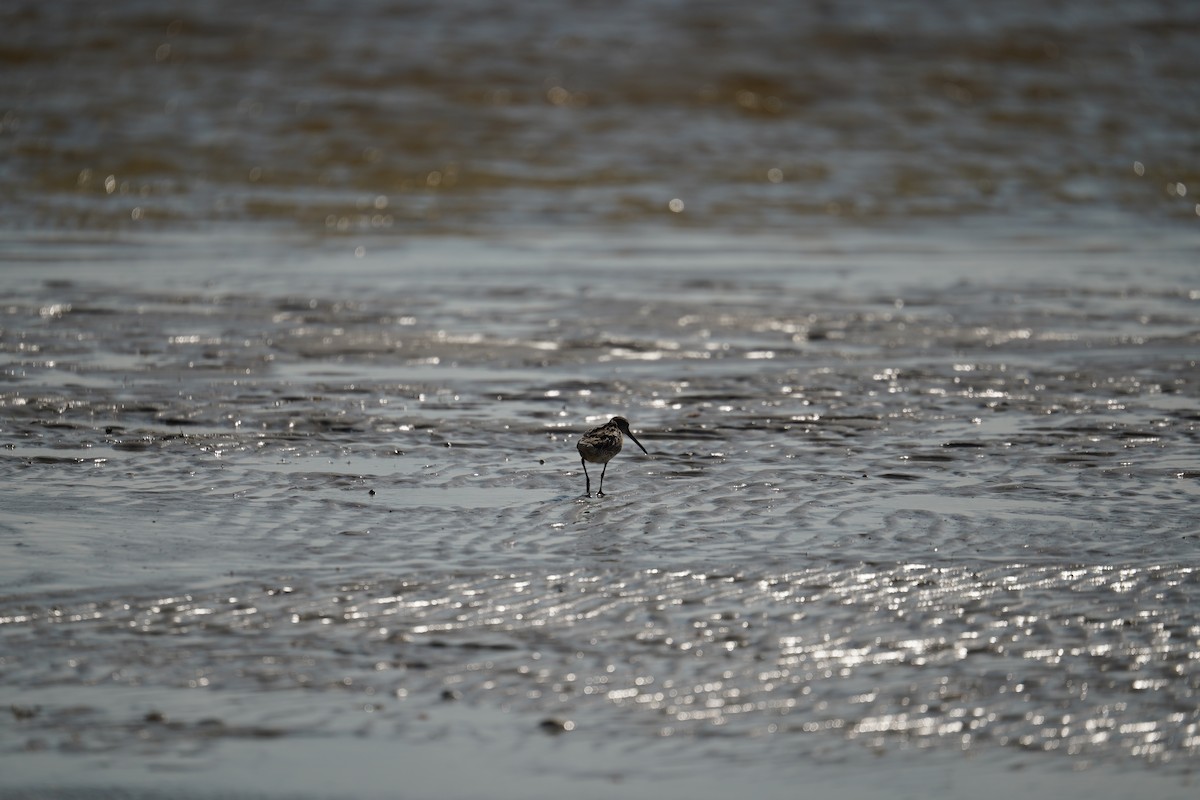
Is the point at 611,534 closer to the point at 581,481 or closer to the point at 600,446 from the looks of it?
the point at 600,446

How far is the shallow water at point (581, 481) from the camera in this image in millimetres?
4961

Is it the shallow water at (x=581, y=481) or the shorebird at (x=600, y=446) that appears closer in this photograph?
the shallow water at (x=581, y=481)

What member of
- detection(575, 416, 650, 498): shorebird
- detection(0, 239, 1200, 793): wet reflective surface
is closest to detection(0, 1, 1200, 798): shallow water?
detection(0, 239, 1200, 793): wet reflective surface

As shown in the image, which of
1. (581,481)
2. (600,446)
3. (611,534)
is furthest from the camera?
(581,481)

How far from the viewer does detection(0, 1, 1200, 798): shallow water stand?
4961 millimetres

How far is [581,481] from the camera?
8039 millimetres

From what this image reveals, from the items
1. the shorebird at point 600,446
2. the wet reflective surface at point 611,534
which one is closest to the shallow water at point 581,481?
the wet reflective surface at point 611,534

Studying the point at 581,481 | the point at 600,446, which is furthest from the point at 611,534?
the point at 581,481

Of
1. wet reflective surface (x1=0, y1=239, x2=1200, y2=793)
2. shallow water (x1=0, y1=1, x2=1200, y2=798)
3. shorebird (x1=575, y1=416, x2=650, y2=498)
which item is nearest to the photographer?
shallow water (x1=0, y1=1, x2=1200, y2=798)

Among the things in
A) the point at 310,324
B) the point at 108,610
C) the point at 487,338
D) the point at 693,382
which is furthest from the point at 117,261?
the point at 108,610

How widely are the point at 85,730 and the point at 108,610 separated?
1062mm

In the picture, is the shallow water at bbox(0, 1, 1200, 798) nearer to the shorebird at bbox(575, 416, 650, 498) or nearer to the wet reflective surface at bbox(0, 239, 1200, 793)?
the wet reflective surface at bbox(0, 239, 1200, 793)

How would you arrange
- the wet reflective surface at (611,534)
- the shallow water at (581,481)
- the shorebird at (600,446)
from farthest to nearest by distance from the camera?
the shorebird at (600,446), the wet reflective surface at (611,534), the shallow water at (581,481)

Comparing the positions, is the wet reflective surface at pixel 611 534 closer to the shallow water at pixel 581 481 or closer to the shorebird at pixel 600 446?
the shallow water at pixel 581 481
